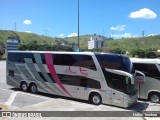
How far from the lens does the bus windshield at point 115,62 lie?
51.7 ft

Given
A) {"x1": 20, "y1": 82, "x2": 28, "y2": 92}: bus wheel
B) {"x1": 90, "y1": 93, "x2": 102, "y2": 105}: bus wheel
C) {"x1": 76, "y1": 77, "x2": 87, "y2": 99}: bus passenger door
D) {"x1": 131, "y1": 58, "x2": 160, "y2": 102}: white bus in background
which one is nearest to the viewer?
{"x1": 90, "y1": 93, "x2": 102, "y2": 105}: bus wheel

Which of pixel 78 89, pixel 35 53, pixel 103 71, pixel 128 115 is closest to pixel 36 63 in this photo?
pixel 35 53

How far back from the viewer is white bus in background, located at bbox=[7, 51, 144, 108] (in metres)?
15.6

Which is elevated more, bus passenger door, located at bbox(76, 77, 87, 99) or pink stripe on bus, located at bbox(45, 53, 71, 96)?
pink stripe on bus, located at bbox(45, 53, 71, 96)

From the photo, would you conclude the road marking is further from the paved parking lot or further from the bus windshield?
the bus windshield

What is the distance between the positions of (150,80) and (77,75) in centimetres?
469

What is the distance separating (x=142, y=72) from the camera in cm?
1831

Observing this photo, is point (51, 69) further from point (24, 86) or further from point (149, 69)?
point (149, 69)

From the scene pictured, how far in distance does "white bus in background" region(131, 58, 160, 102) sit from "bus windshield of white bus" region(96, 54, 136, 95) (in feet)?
7.89

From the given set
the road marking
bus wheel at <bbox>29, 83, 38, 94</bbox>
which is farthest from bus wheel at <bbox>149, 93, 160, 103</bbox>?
the road marking

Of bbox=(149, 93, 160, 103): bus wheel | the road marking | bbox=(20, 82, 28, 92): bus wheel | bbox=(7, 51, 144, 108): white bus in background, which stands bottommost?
the road marking

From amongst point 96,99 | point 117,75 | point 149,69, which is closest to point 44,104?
point 96,99

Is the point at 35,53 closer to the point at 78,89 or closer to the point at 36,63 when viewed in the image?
the point at 36,63

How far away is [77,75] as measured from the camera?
57.7ft
